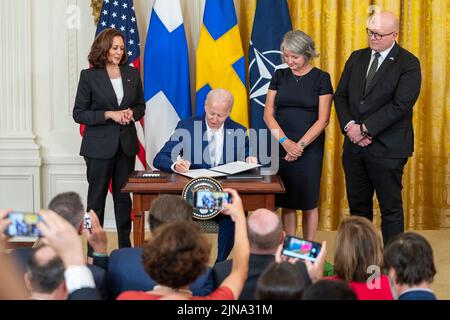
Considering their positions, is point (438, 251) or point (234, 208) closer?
point (234, 208)

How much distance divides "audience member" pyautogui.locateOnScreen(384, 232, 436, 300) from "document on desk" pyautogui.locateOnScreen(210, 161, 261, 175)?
192cm

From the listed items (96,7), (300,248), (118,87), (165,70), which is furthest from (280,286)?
(96,7)

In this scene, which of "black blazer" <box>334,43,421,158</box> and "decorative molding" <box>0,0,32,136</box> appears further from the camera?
"decorative molding" <box>0,0,32,136</box>

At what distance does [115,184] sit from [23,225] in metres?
2.94

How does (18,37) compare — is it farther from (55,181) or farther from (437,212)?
(437,212)

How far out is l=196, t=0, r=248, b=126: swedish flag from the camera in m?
6.08

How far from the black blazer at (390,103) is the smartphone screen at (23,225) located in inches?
116

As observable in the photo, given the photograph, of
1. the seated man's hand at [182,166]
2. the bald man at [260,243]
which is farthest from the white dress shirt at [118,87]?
the bald man at [260,243]

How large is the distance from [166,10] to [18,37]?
1.24m

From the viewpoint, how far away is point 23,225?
7.68 feet

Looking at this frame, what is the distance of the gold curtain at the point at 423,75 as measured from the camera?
627 centimetres

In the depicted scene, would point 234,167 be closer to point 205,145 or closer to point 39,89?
point 205,145

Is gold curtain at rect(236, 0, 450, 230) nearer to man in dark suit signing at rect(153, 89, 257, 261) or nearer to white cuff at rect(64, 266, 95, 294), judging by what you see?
man in dark suit signing at rect(153, 89, 257, 261)

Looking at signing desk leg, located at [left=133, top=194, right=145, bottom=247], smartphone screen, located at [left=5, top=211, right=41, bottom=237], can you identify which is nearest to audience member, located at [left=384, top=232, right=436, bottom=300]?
smartphone screen, located at [left=5, top=211, right=41, bottom=237]
